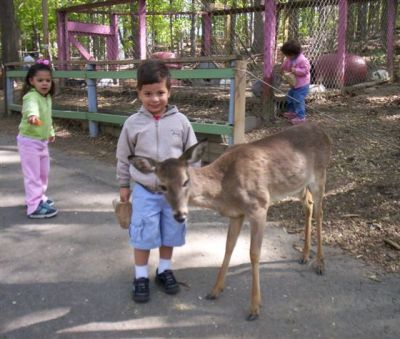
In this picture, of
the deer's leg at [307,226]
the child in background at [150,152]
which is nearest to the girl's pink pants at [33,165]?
the child in background at [150,152]

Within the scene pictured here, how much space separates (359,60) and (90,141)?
6311mm

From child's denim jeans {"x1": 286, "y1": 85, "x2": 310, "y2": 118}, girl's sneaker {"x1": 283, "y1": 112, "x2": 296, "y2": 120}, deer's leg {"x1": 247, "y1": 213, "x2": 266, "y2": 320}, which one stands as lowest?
deer's leg {"x1": 247, "y1": 213, "x2": 266, "y2": 320}

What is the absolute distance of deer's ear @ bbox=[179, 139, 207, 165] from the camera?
3.26 m

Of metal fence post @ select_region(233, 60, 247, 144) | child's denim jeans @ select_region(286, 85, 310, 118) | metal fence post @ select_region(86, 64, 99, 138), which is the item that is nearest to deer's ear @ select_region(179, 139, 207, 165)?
metal fence post @ select_region(233, 60, 247, 144)

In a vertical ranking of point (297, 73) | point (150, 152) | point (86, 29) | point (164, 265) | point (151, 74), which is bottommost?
point (164, 265)

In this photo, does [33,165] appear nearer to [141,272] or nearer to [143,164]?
[141,272]

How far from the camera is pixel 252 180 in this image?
3.65 m

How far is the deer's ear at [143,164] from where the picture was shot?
3.20 metres

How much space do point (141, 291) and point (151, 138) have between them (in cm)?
115

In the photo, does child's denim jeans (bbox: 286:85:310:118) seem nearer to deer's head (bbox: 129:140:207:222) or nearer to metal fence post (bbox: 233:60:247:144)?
metal fence post (bbox: 233:60:247:144)

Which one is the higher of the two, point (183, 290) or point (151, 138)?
point (151, 138)

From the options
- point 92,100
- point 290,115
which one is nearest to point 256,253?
point 290,115

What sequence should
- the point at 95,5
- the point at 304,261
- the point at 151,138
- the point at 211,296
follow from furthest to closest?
the point at 95,5 → the point at 304,261 → the point at 211,296 → the point at 151,138

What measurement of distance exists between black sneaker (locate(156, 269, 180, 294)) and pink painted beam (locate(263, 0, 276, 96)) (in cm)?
487
